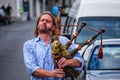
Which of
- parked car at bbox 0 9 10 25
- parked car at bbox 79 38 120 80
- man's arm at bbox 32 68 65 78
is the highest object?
man's arm at bbox 32 68 65 78

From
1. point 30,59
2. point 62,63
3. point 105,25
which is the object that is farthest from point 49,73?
point 105,25

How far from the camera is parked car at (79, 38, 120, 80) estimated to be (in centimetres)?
675

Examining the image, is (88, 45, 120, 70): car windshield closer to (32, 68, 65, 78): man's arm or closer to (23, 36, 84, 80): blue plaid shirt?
(23, 36, 84, 80): blue plaid shirt

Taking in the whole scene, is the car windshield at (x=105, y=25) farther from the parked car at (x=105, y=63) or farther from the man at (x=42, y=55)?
the man at (x=42, y=55)

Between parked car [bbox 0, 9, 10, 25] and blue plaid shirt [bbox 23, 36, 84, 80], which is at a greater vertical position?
blue plaid shirt [bbox 23, 36, 84, 80]

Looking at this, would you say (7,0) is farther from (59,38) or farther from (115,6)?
(59,38)

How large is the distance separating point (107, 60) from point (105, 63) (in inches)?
2.8

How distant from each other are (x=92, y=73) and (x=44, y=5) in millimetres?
55750

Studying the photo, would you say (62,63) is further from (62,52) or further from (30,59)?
(30,59)

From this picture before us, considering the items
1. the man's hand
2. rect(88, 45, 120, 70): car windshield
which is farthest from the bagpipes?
rect(88, 45, 120, 70): car windshield

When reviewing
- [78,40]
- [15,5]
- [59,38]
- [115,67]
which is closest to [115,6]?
[78,40]

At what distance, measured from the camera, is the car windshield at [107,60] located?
7.23m

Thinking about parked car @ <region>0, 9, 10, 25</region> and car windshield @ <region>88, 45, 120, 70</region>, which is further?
parked car @ <region>0, 9, 10, 25</region>

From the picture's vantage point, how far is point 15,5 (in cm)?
5734
